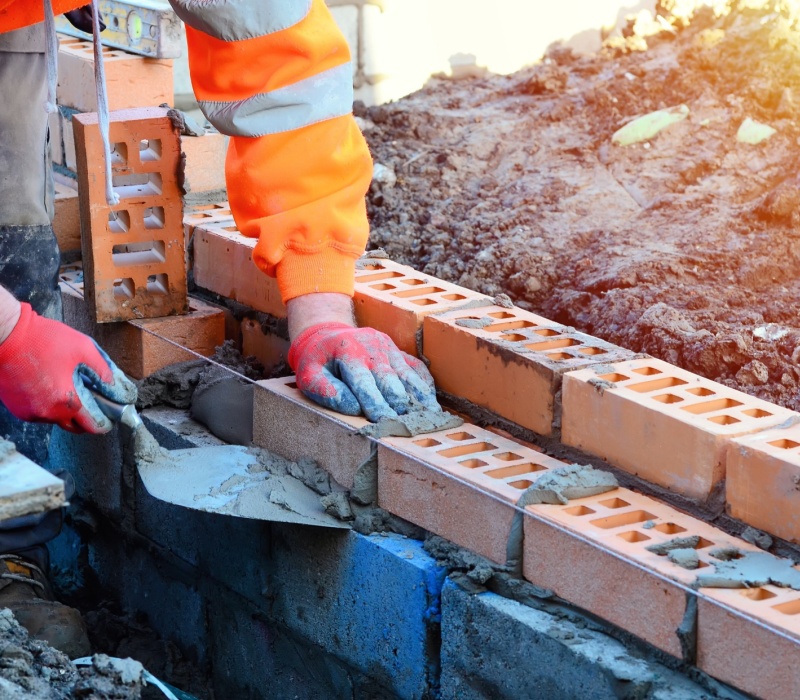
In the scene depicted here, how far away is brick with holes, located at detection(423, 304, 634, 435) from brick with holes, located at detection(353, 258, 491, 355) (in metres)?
0.05

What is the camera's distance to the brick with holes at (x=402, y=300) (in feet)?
10.7

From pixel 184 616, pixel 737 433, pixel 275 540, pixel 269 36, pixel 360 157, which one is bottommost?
pixel 184 616

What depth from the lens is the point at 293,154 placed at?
3.19m

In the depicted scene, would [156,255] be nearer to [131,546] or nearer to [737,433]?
[131,546]

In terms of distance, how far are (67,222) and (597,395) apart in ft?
7.45

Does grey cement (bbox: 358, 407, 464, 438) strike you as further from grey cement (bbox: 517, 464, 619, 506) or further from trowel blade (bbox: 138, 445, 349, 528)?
grey cement (bbox: 517, 464, 619, 506)

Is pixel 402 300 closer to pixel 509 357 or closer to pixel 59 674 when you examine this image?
pixel 509 357

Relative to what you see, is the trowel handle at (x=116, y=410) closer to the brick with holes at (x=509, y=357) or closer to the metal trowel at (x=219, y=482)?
the metal trowel at (x=219, y=482)

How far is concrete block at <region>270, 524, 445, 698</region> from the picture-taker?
2.78 m

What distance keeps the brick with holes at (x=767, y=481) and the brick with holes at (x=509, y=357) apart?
0.51 meters

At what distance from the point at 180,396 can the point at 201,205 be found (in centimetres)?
90

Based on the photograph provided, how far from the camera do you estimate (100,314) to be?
3658 mm

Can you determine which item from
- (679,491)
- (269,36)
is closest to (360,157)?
(269,36)

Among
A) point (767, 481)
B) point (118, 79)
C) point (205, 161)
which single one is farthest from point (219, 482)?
point (118, 79)
